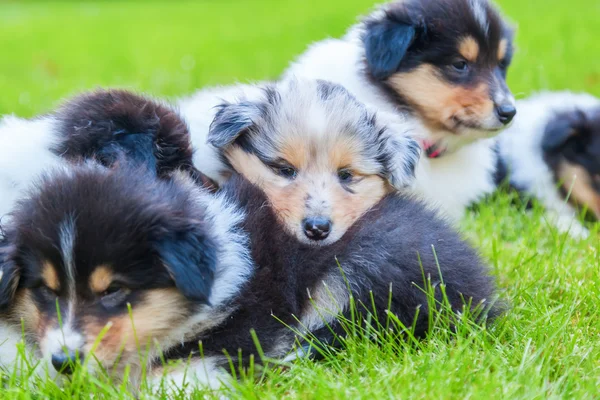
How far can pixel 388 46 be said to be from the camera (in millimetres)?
4602

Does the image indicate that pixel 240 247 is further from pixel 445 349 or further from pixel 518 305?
pixel 518 305

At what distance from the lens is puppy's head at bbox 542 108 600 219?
5527 millimetres

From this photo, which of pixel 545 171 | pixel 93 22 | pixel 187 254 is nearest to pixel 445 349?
pixel 187 254

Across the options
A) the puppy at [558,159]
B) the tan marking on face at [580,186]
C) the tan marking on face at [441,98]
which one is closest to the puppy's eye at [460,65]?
the tan marking on face at [441,98]

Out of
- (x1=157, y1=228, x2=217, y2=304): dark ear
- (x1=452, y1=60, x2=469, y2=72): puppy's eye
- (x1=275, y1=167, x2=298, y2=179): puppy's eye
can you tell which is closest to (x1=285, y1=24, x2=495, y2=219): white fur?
(x1=452, y1=60, x2=469, y2=72): puppy's eye

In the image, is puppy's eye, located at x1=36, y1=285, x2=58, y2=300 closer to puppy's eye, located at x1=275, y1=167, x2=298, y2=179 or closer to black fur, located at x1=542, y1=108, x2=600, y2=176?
puppy's eye, located at x1=275, y1=167, x2=298, y2=179

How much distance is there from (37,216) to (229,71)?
20.9 feet

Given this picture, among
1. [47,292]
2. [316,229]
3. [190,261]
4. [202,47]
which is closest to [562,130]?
[316,229]

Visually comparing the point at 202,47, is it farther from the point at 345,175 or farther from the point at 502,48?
the point at 345,175

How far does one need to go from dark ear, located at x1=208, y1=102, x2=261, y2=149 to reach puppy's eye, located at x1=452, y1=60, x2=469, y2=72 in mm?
1403

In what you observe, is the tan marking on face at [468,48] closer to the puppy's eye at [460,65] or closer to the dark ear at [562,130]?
the puppy's eye at [460,65]

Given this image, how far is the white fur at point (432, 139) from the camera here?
471 cm

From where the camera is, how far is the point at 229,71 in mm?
8984

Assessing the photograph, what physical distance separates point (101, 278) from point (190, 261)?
1.04 ft
